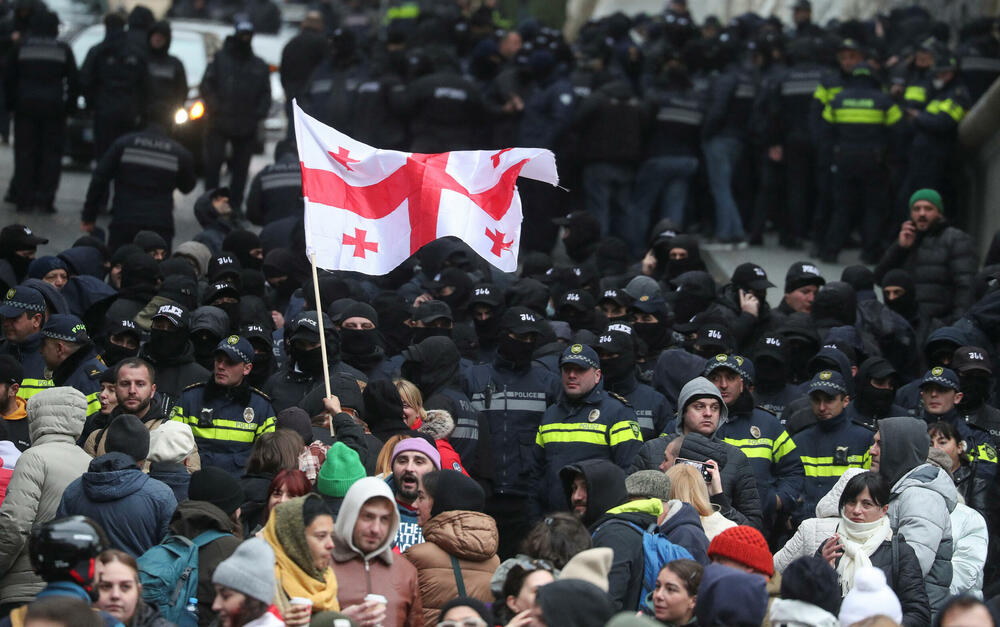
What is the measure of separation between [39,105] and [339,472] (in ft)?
36.6

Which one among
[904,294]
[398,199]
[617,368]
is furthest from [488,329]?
[904,294]

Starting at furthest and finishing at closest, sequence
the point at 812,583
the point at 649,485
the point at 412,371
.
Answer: the point at 412,371 < the point at 649,485 < the point at 812,583

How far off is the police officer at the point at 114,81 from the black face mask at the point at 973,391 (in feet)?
35.9

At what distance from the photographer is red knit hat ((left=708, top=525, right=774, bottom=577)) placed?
7.84 meters

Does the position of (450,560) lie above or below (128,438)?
below

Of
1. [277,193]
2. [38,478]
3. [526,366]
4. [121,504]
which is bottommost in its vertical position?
[277,193]

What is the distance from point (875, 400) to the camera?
36.8 ft

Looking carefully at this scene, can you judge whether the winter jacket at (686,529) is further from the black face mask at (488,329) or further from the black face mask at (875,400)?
the black face mask at (488,329)

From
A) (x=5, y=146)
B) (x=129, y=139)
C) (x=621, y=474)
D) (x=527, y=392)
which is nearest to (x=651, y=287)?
(x=527, y=392)

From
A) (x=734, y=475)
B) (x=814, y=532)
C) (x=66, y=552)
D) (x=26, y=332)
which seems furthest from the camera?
(x=26, y=332)

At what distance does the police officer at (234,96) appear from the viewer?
18.7 m

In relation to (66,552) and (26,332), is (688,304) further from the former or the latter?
(66,552)

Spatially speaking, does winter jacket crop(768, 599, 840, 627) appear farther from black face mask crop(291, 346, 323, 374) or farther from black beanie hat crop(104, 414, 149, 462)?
black face mask crop(291, 346, 323, 374)

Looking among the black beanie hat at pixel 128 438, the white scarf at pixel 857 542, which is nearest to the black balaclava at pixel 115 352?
the black beanie hat at pixel 128 438
